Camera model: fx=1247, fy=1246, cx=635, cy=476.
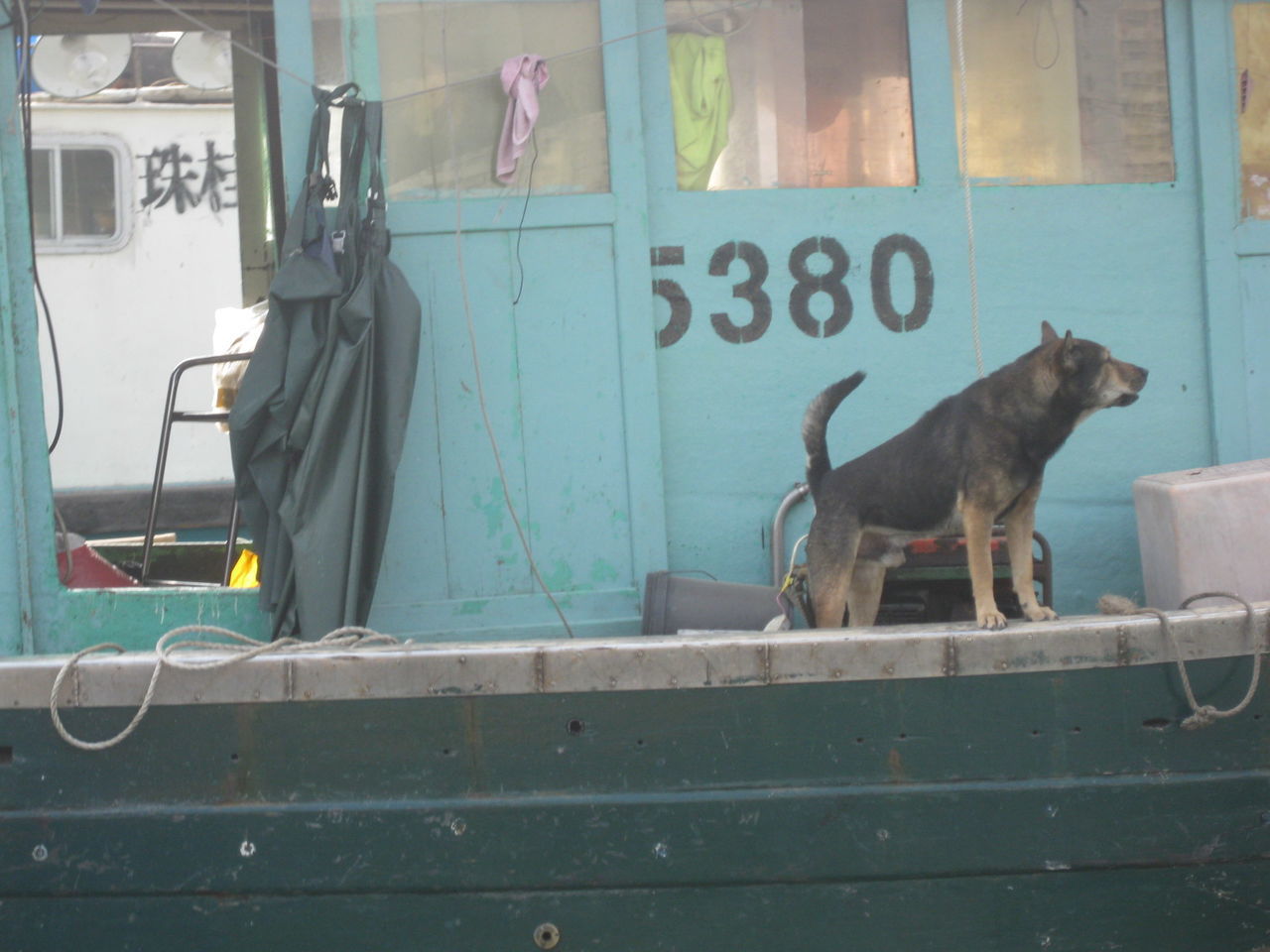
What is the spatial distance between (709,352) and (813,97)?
85 cm

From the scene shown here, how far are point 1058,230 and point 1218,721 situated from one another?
60.0 inches

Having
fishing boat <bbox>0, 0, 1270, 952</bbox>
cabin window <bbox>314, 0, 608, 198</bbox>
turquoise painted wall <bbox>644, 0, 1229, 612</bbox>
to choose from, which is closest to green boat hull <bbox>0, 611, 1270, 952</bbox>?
fishing boat <bbox>0, 0, 1270, 952</bbox>

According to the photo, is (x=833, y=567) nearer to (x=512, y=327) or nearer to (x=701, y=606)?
(x=701, y=606)

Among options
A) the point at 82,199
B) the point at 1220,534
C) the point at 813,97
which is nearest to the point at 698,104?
the point at 813,97

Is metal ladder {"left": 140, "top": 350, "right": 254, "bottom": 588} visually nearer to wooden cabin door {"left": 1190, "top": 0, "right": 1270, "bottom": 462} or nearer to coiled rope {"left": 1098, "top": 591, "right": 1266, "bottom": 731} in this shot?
coiled rope {"left": 1098, "top": 591, "right": 1266, "bottom": 731}

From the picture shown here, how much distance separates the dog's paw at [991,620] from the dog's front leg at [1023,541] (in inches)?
8.9

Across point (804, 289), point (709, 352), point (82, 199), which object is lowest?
point (709, 352)

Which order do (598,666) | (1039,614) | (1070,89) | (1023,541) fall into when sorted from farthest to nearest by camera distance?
(1070,89) → (1023,541) → (1039,614) → (598,666)

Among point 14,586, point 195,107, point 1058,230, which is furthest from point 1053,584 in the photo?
point 195,107

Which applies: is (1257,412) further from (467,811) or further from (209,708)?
(209,708)

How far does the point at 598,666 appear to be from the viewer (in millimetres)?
2912

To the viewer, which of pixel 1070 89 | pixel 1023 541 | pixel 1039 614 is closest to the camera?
pixel 1039 614

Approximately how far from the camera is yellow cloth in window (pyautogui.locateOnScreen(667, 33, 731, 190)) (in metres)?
3.67

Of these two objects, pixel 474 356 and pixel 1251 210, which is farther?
pixel 1251 210
